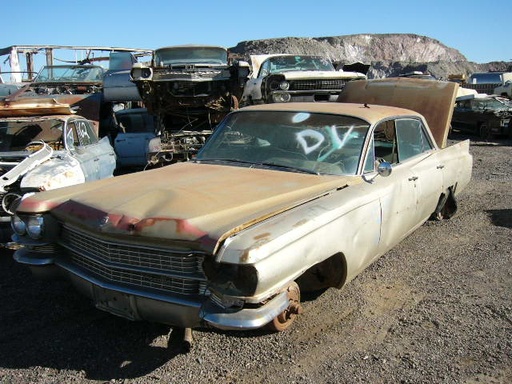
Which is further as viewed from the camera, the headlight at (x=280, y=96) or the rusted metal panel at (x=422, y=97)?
the headlight at (x=280, y=96)

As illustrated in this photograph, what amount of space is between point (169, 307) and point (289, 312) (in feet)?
2.48

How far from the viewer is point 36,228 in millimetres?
3279

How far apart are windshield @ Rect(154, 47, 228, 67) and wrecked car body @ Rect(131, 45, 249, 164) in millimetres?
21

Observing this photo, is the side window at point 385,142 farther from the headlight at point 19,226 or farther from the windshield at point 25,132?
the windshield at point 25,132

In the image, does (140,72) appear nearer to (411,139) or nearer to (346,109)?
(346,109)

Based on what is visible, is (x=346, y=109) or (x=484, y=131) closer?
(x=346, y=109)

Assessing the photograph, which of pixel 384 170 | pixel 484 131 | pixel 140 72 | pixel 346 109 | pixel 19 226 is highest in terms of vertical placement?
pixel 140 72

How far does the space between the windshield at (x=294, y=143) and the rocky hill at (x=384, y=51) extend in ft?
174

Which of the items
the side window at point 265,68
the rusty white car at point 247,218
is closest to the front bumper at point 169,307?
the rusty white car at point 247,218

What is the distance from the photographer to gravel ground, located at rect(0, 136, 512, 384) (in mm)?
2770

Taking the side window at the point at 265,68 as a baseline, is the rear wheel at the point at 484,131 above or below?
below

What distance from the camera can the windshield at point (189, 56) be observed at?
32.1ft

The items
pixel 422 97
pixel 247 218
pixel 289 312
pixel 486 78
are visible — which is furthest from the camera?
pixel 486 78

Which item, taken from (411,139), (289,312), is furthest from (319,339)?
(411,139)
